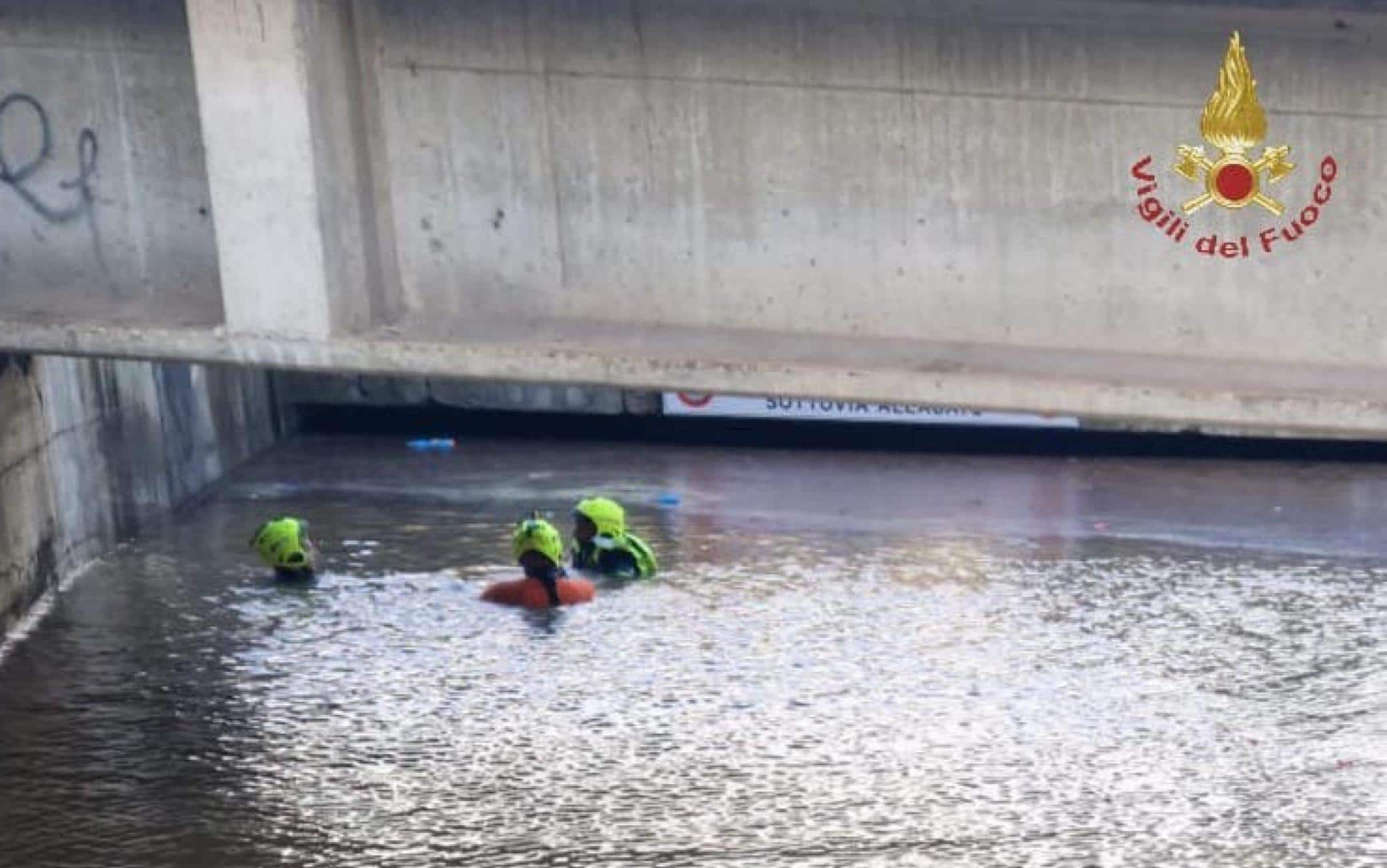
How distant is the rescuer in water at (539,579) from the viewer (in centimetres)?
1972

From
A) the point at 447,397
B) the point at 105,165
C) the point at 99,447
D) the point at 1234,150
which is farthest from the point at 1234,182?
the point at 447,397

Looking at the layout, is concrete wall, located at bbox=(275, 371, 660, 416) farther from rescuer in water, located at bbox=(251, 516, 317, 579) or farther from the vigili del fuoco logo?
the vigili del fuoco logo

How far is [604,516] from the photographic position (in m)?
20.8

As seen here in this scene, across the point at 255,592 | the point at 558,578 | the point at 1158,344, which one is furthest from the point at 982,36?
the point at 255,592

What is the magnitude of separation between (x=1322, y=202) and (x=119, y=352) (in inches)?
246

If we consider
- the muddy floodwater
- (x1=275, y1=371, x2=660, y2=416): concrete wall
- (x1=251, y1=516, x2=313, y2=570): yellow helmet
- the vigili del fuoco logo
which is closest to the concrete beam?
the vigili del fuoco logo

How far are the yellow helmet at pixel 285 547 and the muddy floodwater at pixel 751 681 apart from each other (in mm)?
216

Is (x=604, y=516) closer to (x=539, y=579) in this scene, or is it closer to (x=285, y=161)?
(x=539, y=579)

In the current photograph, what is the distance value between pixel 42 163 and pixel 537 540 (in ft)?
22.4

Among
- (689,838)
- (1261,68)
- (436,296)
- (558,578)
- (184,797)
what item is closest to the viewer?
(1261,68)

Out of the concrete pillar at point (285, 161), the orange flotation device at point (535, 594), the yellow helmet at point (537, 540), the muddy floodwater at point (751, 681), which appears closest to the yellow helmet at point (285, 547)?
the muddy floodwater at point (751, 681)

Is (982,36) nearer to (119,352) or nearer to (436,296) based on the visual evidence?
(436,296)

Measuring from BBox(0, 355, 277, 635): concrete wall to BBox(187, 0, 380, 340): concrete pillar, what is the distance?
5.15 meters

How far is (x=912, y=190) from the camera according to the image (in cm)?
1217
